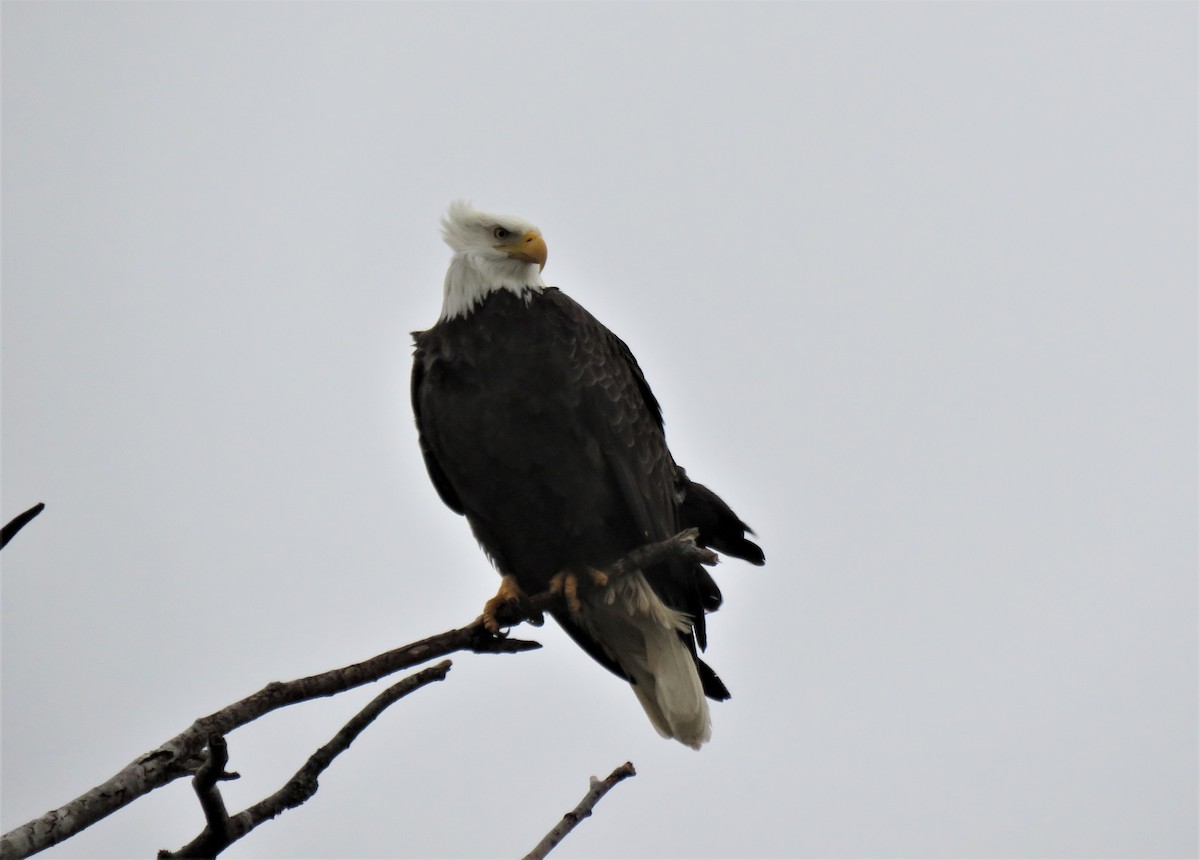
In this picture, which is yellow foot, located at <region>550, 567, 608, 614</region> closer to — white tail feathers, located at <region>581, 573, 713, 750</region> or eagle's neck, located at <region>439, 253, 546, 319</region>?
white tail feathers, located at <region>581, 573, 713, 750</region>

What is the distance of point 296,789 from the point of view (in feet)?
10.4

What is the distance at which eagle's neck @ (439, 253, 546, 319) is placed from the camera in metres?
5.90

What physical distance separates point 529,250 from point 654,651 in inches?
85.4

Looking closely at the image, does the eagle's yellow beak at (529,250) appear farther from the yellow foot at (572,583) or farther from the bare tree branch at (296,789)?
the bare tree branch at (296,789)

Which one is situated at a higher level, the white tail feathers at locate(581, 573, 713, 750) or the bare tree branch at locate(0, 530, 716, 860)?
the white tail feathers at locate(581, 573, 713, 750)

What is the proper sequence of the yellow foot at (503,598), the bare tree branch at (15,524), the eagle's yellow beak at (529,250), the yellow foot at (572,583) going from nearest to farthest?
the bare tree branch at (15,524)
the yellow foot at (503,598)
the yellow foot at (572,583)
the eagle's yellow beak at (529,250)

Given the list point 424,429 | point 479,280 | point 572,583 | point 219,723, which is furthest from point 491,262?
point 219,723

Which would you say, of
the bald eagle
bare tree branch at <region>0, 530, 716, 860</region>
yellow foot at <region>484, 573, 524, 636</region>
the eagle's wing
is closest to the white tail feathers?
the bald eagle

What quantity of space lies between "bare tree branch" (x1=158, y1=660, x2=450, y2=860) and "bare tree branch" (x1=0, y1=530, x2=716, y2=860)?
0.17 m

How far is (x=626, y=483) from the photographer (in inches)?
218

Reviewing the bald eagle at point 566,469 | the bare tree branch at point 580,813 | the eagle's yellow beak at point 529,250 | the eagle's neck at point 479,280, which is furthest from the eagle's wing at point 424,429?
the bare tree branch at point 580,813

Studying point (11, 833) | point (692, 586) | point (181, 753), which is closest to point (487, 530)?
point (692, 586)

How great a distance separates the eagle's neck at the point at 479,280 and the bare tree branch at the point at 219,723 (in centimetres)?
Answer: 216

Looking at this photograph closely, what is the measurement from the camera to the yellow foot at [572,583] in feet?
17.9
